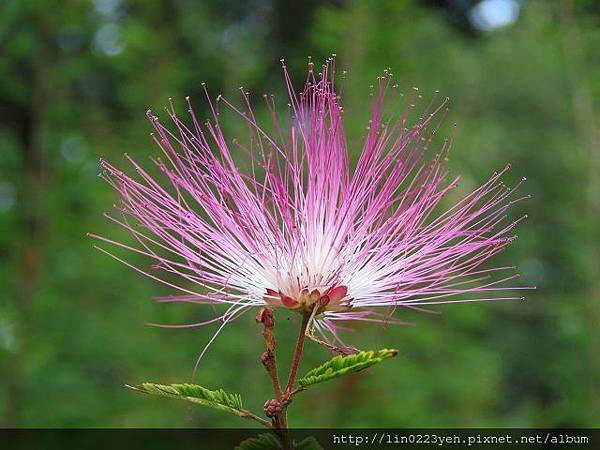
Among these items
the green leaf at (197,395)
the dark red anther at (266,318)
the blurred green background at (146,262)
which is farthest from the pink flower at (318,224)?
the blurred green background at (146,262)

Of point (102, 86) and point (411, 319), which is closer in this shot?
point (411, 319)

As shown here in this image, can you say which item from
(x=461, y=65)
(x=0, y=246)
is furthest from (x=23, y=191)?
(x=461, y=65)

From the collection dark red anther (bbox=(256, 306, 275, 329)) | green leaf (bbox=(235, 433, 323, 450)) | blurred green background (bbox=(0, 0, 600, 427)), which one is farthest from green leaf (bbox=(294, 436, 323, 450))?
blurred green background (bbox=(0, 0, 600, 427))

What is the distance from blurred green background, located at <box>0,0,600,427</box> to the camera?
367 centimetres

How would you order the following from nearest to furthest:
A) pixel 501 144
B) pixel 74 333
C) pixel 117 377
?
pixel 74 333 < pixel 117 377 < pixel 501 144

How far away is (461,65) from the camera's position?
6.09 meters

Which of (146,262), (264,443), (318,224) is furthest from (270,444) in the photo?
(146,262)

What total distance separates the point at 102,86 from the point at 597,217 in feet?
13.2

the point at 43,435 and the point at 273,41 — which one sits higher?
the point at 273,41

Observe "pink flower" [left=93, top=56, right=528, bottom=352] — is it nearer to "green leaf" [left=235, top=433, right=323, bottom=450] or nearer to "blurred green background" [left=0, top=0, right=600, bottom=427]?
"green leaf" [left=235, top=433, right=323, bottom=450]

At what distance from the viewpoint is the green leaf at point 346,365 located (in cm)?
105

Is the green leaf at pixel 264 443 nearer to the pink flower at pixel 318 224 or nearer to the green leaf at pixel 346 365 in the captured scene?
the green leaf at pixel 346 365

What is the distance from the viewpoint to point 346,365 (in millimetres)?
1087

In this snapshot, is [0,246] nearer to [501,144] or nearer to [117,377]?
[117,377]
